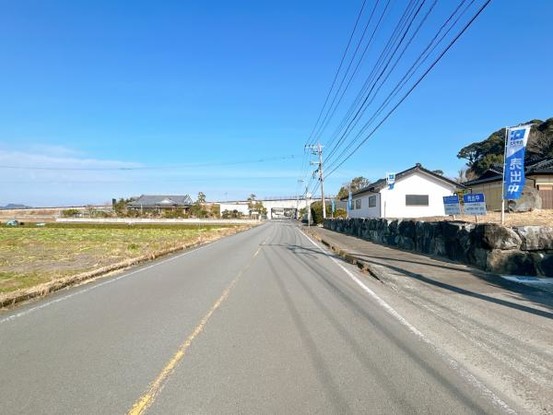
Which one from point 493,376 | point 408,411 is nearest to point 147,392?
point 408,411

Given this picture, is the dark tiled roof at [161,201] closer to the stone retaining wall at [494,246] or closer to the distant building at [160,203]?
the distant building at [160,203]

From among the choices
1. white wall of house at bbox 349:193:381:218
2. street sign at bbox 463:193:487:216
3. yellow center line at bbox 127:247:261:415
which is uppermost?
white wall of house at bbox 349:193:381:218

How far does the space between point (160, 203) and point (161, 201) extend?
1.39m

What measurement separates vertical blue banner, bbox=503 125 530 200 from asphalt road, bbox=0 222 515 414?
8.02 meters

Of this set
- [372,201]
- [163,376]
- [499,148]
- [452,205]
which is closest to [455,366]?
[163,376]

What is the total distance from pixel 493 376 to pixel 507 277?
8.48 meters

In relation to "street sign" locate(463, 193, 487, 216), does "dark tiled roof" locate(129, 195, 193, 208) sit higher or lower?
higher

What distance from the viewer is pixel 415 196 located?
4716 centimetres

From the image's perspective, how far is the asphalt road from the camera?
15.0 ft

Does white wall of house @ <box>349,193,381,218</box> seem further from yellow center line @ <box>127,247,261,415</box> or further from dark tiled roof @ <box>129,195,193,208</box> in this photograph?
dark tiled roof @ <box>129,195,193,208</box>

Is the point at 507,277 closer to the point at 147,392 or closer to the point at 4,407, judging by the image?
the point at 147,392

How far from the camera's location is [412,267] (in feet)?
51.3

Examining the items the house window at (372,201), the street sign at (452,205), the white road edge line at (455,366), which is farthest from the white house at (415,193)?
the white road edge line at (455,366)

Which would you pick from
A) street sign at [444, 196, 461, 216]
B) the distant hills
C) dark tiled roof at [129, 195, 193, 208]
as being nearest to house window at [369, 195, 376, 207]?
the distant hills
